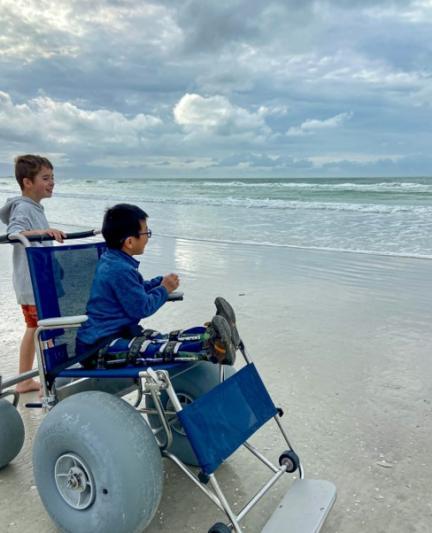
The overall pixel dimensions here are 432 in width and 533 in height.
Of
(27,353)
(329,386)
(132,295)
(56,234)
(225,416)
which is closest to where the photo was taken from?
(225,416)

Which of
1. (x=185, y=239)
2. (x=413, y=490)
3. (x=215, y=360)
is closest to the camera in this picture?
(x=215, y=360)

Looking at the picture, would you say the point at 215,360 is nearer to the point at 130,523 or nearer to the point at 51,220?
the point at 130,523

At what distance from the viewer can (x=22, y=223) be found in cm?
343

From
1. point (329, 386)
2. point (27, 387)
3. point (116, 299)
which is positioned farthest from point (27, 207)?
point (329, 386)

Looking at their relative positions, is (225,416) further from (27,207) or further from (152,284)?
(27,207)

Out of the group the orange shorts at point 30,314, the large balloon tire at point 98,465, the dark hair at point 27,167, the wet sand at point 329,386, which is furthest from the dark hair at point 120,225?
the wet sand at point 329,386

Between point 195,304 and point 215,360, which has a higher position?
point 215,360

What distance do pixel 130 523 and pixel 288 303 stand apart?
165 inches

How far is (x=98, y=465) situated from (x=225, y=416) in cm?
55

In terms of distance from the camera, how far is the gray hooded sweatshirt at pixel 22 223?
3445 mm

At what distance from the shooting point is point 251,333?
16.6 feet

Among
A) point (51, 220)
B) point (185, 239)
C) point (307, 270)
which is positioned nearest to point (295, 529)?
point (307, 270)

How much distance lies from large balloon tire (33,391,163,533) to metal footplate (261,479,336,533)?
56cm

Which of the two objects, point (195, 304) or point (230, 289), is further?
point (230, 289)
